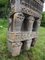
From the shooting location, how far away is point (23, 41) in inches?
108

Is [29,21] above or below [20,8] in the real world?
below

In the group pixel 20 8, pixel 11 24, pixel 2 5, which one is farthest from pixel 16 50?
pixel 2 5

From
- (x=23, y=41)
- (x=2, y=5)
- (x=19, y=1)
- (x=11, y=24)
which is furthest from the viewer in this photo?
(x=2, y=5)

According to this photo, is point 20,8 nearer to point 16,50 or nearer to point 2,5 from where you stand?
point 16,50

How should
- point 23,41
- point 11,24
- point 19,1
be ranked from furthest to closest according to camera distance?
point 23,41, point 11,24, point 19,1

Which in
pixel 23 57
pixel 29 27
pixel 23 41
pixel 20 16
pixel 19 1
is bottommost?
pixel 23 57

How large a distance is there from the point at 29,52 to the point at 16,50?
453mm

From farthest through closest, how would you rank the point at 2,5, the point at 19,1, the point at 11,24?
the point at 2,5
the point at 11,24
the point at 19,1

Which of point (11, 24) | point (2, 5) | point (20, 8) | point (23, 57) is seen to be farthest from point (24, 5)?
point (2, 5)

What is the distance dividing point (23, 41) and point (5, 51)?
31 cm

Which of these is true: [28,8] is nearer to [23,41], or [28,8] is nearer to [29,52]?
[23,41]

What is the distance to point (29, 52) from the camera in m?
2.91

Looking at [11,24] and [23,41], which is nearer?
[11,24]

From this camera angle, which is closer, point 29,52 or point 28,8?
point 28,8
